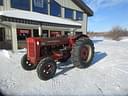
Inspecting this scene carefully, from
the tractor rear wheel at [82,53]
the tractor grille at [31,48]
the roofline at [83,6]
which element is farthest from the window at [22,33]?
the tractor grille at [31,48]

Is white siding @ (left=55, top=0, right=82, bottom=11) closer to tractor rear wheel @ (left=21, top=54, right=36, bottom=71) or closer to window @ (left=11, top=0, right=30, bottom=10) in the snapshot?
window @ (left=11, top=0, right=30, bottom=10)

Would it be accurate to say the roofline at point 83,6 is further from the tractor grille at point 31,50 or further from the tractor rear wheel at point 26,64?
the tractor grille at point 31,50

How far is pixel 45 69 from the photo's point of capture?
5.68 metres

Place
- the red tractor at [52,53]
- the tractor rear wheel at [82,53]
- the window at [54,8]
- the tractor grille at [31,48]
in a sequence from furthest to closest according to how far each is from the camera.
A: the window at [54,8]
the tractor rear wheel at [82,53]
the tractor grille at [31,48]
the red tractor at [52,53]

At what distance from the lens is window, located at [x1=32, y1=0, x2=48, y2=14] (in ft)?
55.8

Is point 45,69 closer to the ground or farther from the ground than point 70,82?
farther from the ground

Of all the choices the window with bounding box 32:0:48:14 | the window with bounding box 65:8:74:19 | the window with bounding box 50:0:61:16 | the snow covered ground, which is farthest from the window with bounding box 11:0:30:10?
the snow covered ground

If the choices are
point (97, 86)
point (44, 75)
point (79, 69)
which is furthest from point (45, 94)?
point (79, 69)

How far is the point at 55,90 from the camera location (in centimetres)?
487

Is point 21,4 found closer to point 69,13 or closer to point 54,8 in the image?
point 54,8

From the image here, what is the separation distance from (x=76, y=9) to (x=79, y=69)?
1690cm

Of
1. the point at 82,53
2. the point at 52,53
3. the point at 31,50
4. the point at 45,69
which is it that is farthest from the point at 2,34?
the point at 45,69

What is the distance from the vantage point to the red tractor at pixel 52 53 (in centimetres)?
578

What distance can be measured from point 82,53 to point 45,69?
6.92 feet
